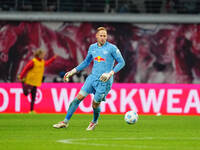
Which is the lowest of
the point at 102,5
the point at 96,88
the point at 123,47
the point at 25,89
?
the point at 25,89

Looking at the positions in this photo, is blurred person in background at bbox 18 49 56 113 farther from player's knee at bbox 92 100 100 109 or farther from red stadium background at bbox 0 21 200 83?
red stadium background at bbox 0 21 200 83

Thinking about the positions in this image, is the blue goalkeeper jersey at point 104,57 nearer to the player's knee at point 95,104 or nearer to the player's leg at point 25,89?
the player's knee at point 95,104

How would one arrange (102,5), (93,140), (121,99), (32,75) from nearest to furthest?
(93,140)
(32,75)
(121,99)
(102,5)

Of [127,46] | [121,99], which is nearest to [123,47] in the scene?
[127,46]

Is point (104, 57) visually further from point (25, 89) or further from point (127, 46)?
point (127, 46)

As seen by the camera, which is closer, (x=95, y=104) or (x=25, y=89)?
(x=95, y=104)

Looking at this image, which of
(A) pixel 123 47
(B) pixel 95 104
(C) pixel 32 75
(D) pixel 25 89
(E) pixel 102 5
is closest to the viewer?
(B) pixel 95 104

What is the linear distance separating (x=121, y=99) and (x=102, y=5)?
9835 mm

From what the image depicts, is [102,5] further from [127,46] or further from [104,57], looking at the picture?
[104,57]

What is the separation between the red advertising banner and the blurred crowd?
8841 millimetres

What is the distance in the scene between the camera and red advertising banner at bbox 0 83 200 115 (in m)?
23.0

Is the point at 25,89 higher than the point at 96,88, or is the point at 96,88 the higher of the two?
the point at 96,88

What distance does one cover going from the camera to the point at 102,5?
3203 cm

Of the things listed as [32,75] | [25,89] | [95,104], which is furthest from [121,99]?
[95,104]
